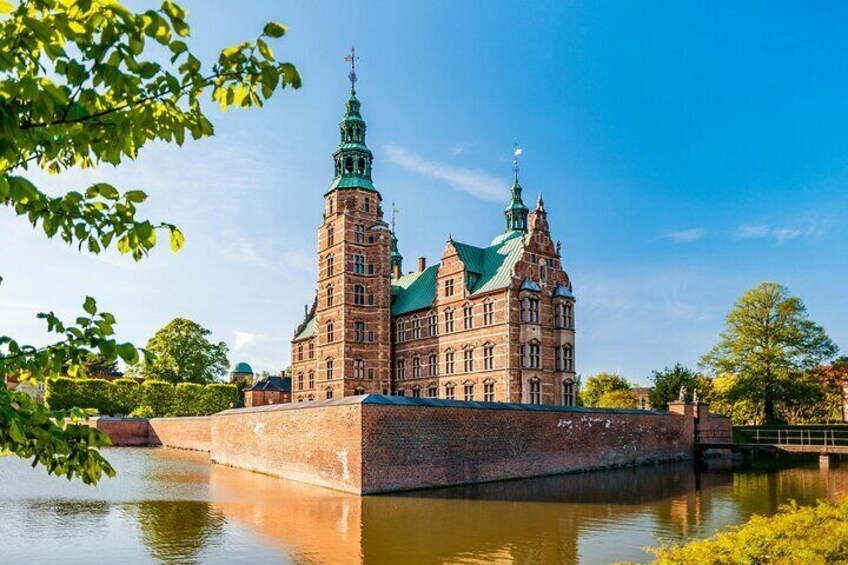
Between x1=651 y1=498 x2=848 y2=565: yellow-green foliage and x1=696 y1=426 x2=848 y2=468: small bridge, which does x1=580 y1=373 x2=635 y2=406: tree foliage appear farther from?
x1=651 y1=498 x2=848 y2=565: yellow-green foliage

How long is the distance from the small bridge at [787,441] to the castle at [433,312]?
1006cm

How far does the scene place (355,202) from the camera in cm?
4744

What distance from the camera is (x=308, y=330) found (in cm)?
5700

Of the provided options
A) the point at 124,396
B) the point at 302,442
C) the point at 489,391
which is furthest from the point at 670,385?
the point at 124,396

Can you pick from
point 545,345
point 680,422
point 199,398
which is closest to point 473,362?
point 545,345

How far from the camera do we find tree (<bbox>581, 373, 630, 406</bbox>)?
65625mm

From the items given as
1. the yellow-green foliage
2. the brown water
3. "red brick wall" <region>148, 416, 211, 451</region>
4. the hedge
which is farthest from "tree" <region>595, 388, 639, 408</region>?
the yellow-green foliage

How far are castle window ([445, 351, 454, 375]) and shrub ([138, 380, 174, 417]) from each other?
93.3 feet

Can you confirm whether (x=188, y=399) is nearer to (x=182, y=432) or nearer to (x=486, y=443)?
(x=182, y=432)

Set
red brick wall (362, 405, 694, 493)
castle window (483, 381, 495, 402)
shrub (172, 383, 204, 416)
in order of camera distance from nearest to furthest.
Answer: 1. red brick wall (362, 405, 694, 493)
2. castle window (483, 381, 495, 402)
3. shrub (172, 383, 204, 416)

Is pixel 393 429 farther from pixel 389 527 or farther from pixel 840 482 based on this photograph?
pixel 840 482

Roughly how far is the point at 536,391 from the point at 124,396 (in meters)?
37.5

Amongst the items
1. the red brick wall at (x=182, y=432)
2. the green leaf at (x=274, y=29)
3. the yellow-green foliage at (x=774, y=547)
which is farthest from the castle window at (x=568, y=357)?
the green leaf at (x=274, y=29)

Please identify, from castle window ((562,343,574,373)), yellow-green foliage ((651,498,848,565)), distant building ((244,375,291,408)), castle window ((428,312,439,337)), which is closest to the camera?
yellow-green foliage ((651,498,848,565))
